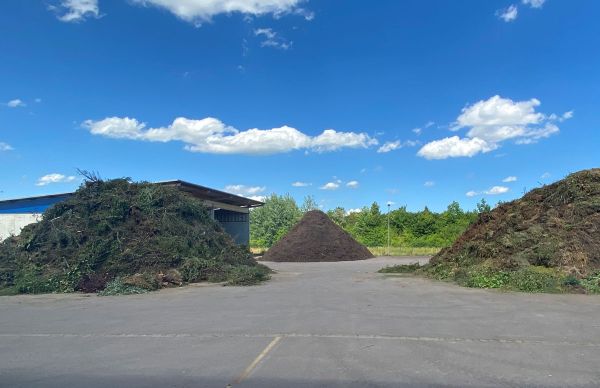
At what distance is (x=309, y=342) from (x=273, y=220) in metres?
81.0

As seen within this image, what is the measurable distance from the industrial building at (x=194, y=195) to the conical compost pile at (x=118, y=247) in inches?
124

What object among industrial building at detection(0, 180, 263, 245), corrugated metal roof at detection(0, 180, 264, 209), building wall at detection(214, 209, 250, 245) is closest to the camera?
industrial building at detection(0, 180, 263, 245)

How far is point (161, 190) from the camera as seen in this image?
2280 cm

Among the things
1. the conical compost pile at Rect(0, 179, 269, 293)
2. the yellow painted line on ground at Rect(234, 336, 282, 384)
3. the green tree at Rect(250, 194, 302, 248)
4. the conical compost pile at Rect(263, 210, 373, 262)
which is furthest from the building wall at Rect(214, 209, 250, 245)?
the yellow painted line on ground at Rect(234, 336, 282, 384)

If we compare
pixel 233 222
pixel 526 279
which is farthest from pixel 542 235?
pixel 233 222

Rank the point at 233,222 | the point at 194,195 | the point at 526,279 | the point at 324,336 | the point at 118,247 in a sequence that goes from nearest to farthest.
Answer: the point at 324,336
the point at 526,279
the point at 118,247
the point at 194,195
the point at 233,222

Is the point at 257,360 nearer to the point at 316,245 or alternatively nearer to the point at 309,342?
the point at 309,342

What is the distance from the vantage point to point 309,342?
798 centimetres

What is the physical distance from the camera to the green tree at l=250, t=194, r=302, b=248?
285ft

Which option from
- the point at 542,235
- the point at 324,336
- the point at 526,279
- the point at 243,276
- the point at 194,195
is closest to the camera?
the point at 324,336

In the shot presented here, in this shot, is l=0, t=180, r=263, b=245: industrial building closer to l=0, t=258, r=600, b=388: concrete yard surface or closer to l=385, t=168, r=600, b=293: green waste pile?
l=385, t=168, r=600, b=293: green waste pile

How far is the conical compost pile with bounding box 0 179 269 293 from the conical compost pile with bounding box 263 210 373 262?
59.0ft

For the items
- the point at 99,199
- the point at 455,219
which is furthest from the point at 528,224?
the point at 455,219

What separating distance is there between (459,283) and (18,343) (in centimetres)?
1356
